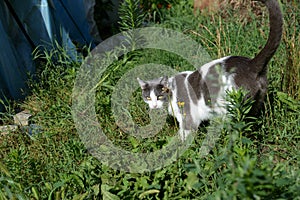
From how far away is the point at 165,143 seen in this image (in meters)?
3.45

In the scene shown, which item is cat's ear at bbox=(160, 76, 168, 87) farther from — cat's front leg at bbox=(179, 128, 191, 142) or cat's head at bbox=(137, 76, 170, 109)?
cat's front leg at bbox=(179, 128, 191, 142)

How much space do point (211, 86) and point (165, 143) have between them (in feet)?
2.51

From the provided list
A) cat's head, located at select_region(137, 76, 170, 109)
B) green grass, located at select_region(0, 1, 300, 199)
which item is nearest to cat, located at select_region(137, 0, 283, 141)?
cat's head, located at select_region(137, 76, 170, 109)

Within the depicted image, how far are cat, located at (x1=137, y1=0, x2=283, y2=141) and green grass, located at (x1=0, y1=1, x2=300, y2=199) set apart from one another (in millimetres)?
177

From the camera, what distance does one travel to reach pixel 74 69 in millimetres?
4824

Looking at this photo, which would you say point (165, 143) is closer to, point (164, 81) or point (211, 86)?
point (211, 86)

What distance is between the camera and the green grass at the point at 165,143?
108 inches

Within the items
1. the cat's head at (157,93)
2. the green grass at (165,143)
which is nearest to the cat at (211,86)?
the cat's head at (157,93)

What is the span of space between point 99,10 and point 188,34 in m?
1.74

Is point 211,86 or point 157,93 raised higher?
point 211,86

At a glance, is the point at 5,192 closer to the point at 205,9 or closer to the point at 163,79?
the point at 163,79

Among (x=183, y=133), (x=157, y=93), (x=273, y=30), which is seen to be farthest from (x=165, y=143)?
(x=273, y=30)

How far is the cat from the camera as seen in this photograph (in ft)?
11.8

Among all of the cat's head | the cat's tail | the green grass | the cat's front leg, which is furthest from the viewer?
the cat's head
